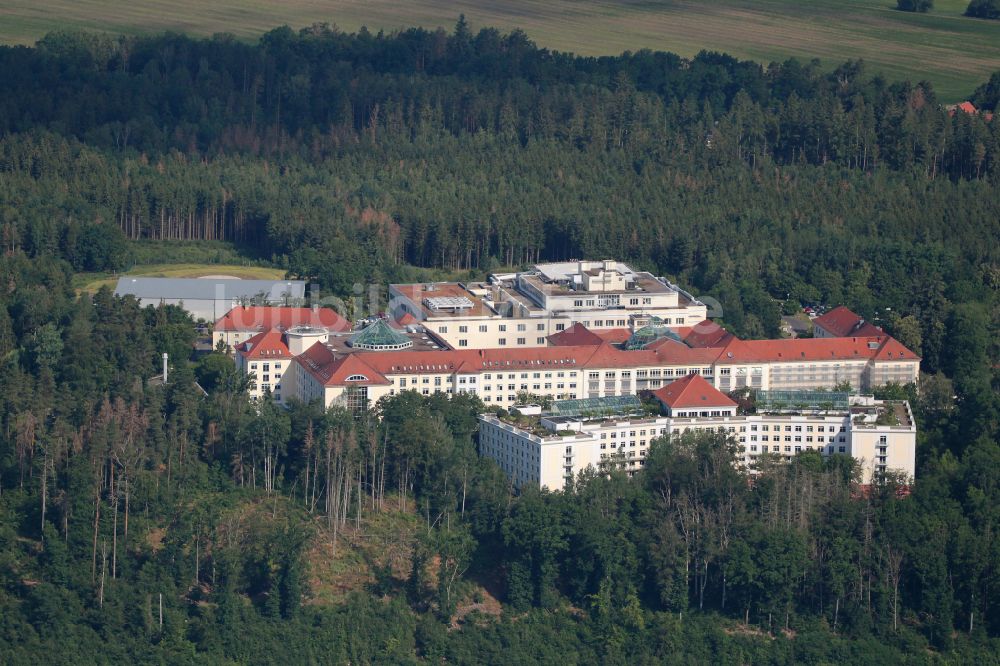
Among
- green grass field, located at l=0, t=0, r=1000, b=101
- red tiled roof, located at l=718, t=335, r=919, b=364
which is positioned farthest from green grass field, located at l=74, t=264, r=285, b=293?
green grass field, located at l=0, t=0, r=1000, b=101

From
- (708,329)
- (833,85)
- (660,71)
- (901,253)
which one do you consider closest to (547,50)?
(660,71)

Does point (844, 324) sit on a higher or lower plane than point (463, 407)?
higher

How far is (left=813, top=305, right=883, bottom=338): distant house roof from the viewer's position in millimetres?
97875

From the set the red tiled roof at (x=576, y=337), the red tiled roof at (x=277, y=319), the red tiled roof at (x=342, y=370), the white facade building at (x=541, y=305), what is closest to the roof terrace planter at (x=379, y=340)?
the red tiled roof at (x=342, y=370)

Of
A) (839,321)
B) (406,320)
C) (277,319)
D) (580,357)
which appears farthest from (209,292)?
(839,321)

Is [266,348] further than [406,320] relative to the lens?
No

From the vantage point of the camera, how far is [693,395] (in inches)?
3430

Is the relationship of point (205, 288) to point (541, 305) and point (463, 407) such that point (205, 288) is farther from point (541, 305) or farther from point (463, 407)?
point (463, 407)

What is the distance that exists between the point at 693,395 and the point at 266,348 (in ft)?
57.5

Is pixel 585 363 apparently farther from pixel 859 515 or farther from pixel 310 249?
pixel 310 249

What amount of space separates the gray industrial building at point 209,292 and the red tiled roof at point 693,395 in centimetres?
2278

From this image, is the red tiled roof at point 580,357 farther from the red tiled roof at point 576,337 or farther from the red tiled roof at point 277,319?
the red tiled roof at point 277,319

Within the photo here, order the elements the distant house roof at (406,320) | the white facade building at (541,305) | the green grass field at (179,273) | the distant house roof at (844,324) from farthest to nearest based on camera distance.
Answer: the green grass field at (179,273) → the distant house roof at (844,324) → the distant house roof at (406,320) → the white facade building at (541,305)

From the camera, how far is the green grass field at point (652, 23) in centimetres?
17038
